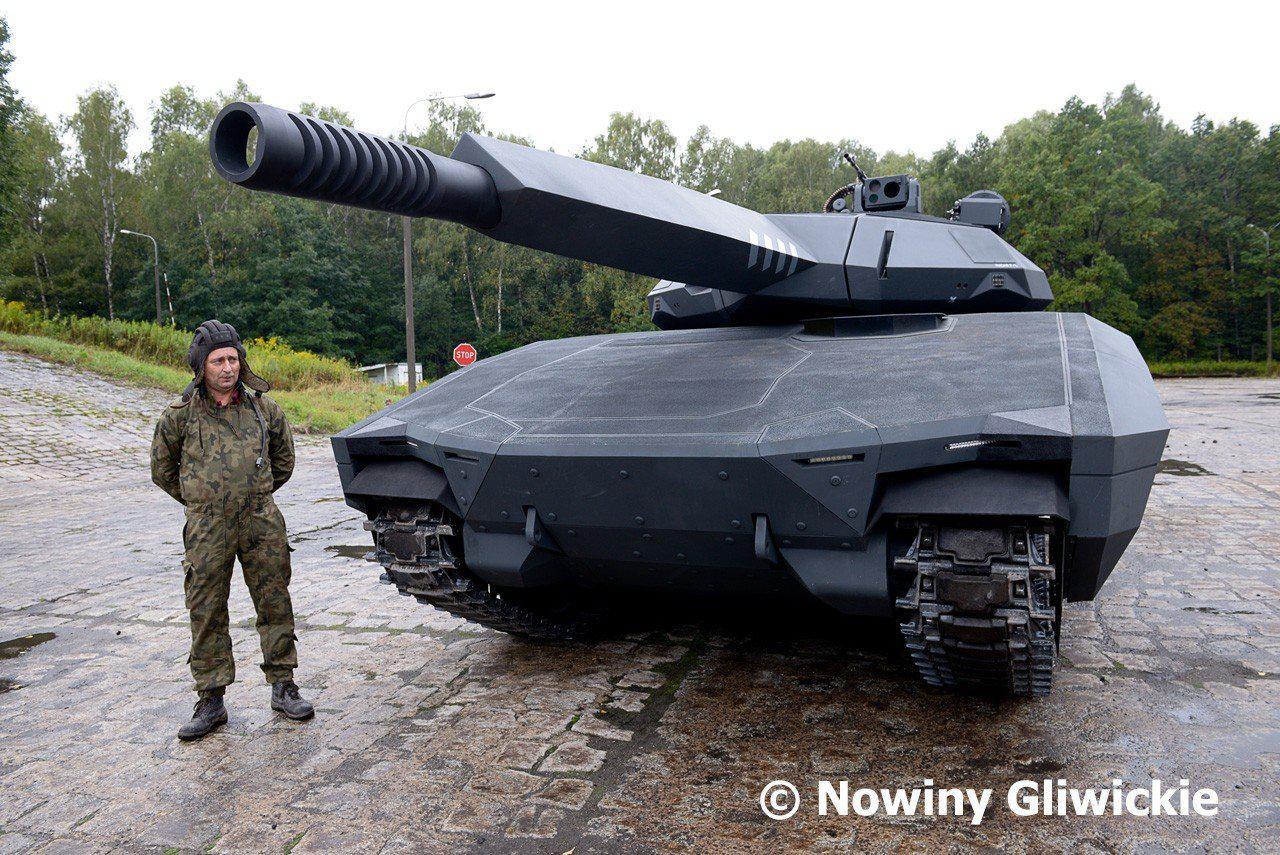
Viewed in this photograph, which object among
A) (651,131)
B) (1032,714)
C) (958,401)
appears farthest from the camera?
(651,131)

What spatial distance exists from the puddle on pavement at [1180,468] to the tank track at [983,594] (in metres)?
8.59

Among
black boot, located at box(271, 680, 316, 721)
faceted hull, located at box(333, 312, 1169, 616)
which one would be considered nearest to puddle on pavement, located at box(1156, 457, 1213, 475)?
faceted hull, located at box(333, 312, 1169, 616)

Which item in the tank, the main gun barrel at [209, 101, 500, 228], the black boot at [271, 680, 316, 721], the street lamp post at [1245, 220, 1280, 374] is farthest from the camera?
the street lamp post at [1245, 220, 1280, 374]

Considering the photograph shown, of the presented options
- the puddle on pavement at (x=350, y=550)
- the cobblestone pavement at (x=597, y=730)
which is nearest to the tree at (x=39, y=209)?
the puddle on pavement at (x=350, y=550)

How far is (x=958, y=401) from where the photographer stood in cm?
323

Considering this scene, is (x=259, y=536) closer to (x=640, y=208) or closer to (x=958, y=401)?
(x=640, y=208)

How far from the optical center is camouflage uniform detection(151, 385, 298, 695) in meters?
3.84

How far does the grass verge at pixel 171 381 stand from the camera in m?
17.0

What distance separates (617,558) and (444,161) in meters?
1.81

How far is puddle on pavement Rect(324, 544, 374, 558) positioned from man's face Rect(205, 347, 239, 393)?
12.1ft

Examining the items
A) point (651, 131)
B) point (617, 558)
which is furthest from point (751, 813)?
point (651, 131)

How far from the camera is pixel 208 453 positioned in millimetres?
3885

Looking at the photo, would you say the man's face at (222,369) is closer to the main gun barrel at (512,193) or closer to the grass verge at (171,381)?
the main gun barrel at (512,193)

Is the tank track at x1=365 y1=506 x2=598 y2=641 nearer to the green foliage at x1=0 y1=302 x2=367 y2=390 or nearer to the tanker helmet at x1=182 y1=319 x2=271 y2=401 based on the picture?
the tanker helmet at x1=182 y1=319 x2=271 y2=401
